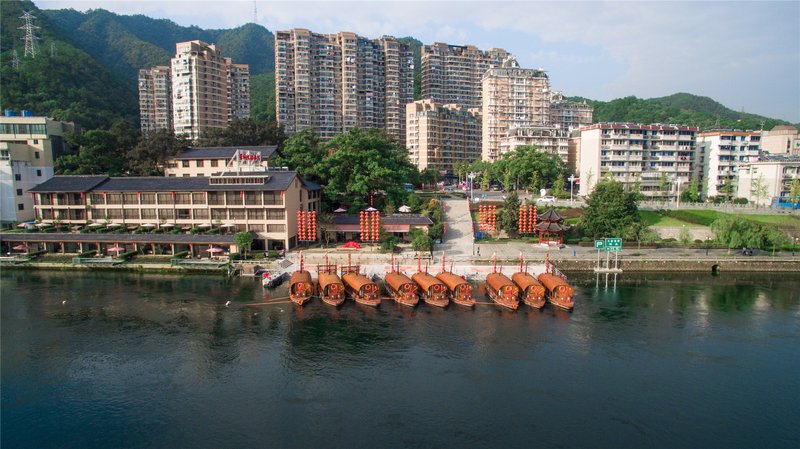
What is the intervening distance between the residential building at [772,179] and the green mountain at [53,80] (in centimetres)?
11908

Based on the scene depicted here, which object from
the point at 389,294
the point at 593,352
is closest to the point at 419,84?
the point at 389,294

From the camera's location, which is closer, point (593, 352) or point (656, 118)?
point (593, 352)

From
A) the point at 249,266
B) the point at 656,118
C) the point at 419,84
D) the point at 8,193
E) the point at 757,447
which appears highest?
the point at 419,84

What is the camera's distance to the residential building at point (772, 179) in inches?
2987

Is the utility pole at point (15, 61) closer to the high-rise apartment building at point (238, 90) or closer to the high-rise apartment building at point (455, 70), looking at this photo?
the high-rise apartment building at point (238, 90)

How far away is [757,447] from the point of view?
22.2 m

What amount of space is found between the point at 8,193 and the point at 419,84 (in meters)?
123

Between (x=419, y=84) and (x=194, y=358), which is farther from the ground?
(x=419, y=84)

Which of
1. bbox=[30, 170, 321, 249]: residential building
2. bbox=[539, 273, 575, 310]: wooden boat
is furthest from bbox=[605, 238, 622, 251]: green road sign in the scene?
bbox=[30, 170, 321, 249]: residential building

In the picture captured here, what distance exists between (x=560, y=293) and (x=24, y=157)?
7102 centimetres

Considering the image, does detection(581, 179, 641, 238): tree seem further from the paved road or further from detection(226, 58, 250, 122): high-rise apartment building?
detection(226, 58, 250, 122): high-rise apartment building

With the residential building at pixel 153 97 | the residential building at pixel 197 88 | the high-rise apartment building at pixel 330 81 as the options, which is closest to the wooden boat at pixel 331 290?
the high-rise apartment building at pixel 330 81

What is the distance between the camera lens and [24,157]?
67562 millimetres

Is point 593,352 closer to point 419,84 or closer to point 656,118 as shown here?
point 656,118
